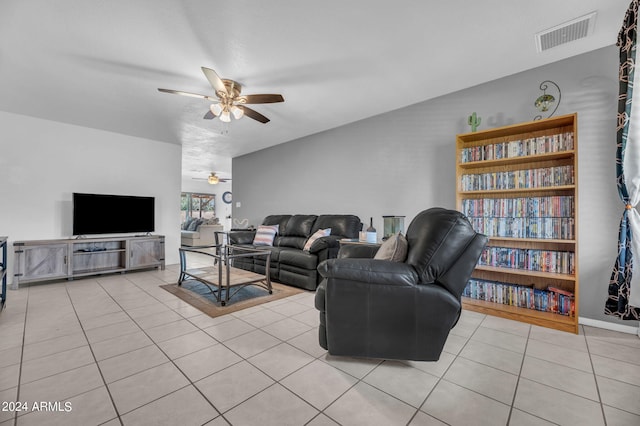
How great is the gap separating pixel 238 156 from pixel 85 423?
20.0 feet

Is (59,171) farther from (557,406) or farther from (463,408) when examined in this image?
(557,406)

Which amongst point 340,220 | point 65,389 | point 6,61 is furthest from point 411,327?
point 6,61

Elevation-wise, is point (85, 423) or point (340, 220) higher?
point (340, 220)

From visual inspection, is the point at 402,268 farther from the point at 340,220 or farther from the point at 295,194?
the point at 295,194

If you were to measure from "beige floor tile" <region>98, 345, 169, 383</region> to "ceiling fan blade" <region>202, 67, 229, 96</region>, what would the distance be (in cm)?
227

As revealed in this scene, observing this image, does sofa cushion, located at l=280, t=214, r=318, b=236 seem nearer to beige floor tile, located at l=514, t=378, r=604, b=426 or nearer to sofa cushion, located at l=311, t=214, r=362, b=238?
sofa cushion, located at l=311, t=214, r=362, b=238

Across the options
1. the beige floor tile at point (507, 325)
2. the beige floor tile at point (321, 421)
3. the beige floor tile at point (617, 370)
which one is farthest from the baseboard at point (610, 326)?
the beige floor tile at point (321, 421)

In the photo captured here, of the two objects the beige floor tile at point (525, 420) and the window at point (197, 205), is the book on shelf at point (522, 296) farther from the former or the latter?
the window at point (197, 205)

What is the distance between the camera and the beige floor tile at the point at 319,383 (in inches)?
57.6

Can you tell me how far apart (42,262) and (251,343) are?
385 cm

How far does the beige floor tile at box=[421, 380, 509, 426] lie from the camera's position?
1.32 m

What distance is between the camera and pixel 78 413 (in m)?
1.34

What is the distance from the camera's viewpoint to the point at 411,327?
1688mm

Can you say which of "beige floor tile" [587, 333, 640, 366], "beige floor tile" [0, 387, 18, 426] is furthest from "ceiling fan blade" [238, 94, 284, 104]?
"beige floor tile" [587, 333, 640, 366]
